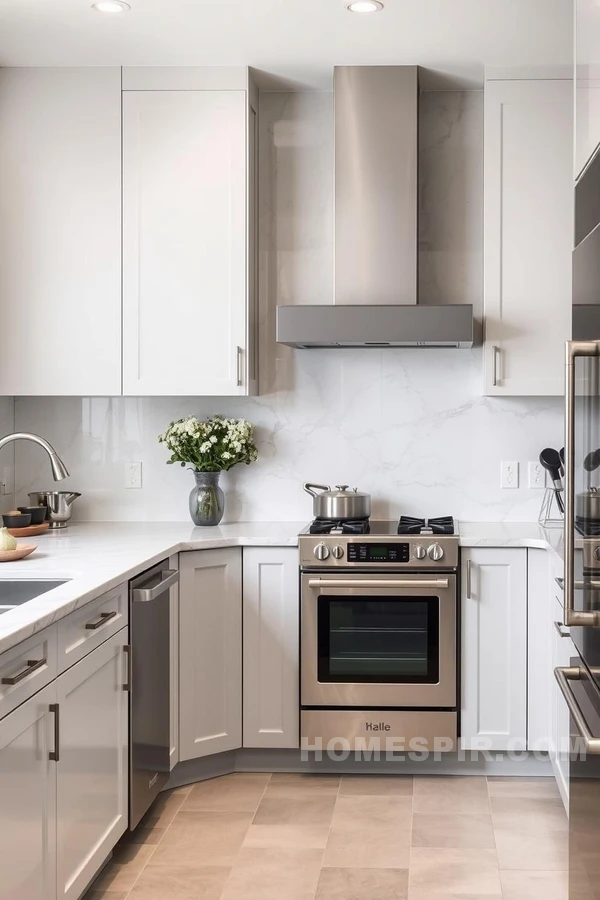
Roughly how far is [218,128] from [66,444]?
1473mm

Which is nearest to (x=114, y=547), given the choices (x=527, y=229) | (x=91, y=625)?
(x=91, y=625)

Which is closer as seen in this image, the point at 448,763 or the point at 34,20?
the point at 34,20

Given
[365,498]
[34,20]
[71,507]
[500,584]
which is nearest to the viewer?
[34,20]

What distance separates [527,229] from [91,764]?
8.22ft

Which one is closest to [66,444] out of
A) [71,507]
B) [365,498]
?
[71,507]

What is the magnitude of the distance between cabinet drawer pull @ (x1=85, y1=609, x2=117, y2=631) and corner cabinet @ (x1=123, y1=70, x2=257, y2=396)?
1.31 metres

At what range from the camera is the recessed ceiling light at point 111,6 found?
3.00 metres

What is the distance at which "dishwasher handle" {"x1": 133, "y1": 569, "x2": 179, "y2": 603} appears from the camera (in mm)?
2781

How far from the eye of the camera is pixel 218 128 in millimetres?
3611

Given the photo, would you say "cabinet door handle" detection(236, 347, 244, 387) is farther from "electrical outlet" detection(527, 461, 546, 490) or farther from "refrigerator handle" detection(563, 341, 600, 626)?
"refrigerator handle" detection(563, 341, 600, 626)

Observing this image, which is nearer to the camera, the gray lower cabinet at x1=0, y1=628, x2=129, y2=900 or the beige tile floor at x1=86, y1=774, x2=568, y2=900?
the gray lower cabinet at x1=0, y1=628, x2=129, y2=900

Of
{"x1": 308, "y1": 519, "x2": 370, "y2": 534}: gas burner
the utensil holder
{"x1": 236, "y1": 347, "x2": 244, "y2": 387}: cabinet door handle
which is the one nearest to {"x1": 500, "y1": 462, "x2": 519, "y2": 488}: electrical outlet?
the utensil holder

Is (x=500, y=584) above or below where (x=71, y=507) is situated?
below

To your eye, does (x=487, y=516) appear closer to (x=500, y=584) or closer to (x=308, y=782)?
(x=500, y=584)
